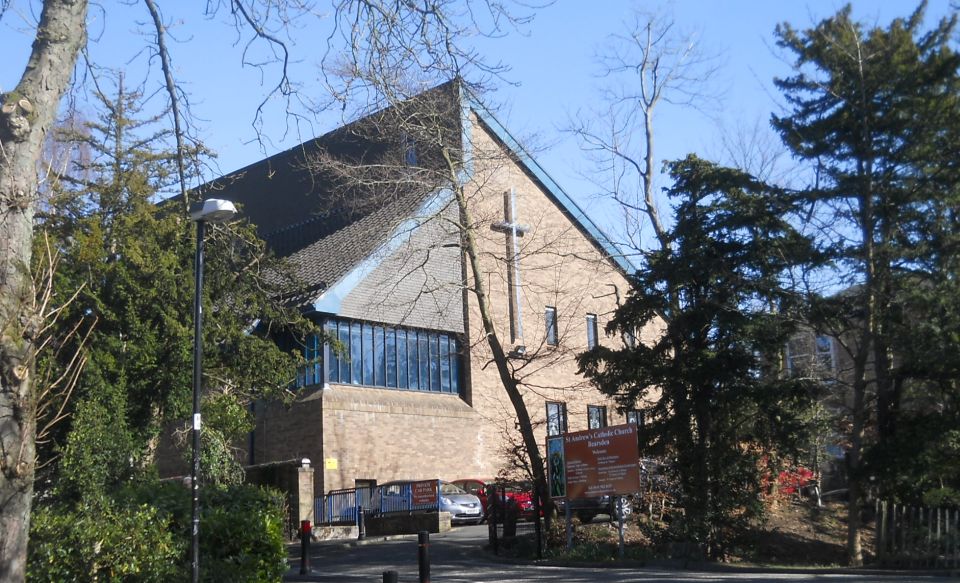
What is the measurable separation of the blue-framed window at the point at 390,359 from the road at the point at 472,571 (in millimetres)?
8046

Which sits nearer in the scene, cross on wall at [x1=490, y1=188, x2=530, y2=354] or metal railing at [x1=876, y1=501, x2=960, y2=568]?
metal railing at [x1=876, y1=501, x2=960, y2=568]

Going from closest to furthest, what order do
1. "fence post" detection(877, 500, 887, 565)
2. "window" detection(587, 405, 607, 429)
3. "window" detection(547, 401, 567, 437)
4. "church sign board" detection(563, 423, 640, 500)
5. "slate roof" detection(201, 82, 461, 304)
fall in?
"fence post" detection(877, 500, 887, 565)
"church sign board" detection(563, 423, 640, 500)
"slate roof" detection(201, 82, 461, 304)
"window" detection(547, 401, 567, 437)
"window" detection(587, 405, 607, 429)

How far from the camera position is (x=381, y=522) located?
2639 cm

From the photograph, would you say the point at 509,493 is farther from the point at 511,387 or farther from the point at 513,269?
the point at 513,269

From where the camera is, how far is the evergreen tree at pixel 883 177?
17359mm

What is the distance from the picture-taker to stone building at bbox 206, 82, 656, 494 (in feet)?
96.3

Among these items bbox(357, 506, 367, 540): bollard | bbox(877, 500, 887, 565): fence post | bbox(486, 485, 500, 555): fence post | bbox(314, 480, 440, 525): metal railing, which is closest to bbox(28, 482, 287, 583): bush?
bbox(486, 485, 500, 555): fence post

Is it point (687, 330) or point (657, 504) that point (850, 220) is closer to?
point (687, 330)

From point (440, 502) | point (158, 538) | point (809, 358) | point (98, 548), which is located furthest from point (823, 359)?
point (98, 548)

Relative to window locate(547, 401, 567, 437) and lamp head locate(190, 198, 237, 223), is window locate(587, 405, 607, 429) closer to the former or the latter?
window locate(547, 401, 567, 437)

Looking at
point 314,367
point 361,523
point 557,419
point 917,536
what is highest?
point 314,367

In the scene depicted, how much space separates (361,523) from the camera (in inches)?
1012

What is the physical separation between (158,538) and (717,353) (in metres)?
10.5

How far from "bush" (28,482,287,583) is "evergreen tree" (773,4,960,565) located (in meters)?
10.2
